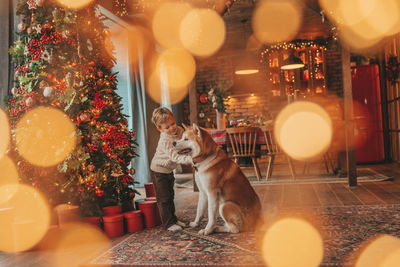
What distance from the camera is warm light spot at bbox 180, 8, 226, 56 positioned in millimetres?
7570

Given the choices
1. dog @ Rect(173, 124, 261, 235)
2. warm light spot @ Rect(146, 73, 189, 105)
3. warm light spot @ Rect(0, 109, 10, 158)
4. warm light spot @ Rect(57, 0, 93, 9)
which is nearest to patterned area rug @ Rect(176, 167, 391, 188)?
warm light spot @ Rect(146, 73, 189, 105)

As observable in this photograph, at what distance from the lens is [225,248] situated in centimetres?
258

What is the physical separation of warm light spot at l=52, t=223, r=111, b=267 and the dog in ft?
2.89

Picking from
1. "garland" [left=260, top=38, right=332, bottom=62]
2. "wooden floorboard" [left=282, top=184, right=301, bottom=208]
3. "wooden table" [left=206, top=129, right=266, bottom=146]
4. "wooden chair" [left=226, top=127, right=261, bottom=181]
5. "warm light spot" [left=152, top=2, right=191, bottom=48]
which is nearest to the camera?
"wooden floorboard" [left=282, top=184, right=301, bottom=208]

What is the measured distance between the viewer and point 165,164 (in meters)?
3.19

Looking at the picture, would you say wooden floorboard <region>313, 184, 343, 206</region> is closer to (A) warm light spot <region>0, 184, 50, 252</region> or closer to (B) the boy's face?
(B) the boy's face

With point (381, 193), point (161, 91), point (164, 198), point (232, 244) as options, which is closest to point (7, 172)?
point (164, 198)

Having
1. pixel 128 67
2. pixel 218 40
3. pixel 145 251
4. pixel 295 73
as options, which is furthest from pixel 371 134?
pixel 145 251

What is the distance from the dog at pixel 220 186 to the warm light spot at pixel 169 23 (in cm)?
410

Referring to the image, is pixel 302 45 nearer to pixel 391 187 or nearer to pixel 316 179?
pixel 316 179

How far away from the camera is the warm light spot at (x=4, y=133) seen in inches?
127

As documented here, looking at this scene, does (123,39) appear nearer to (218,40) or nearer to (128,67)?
(128,67)

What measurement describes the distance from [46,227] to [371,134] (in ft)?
22.9

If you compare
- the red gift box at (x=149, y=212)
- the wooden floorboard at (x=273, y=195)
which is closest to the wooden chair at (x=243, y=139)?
the wooden floorboard at (x=273, y=195)
